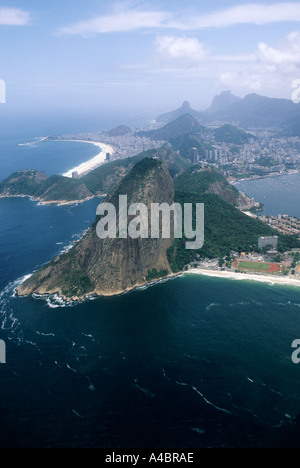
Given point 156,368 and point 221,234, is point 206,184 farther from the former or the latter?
point 156,368

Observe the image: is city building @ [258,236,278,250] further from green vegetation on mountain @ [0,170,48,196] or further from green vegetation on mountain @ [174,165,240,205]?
green vegetation on mountain @ [0,170,48,196]

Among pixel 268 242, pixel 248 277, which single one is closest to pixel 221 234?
pixel 268 242

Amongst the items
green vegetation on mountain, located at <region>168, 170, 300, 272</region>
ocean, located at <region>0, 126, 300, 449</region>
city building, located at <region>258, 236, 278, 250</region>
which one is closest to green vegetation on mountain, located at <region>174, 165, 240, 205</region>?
green vegetation on mountain, located at <region>168, 170, 300, 272</region>

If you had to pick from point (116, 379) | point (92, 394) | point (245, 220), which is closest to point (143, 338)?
point (116, 379)

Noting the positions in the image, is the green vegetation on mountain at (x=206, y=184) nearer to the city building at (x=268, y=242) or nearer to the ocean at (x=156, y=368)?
the city building at (x=268, y=242)

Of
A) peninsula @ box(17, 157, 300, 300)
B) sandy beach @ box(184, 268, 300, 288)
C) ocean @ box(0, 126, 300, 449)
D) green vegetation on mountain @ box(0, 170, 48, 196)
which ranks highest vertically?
green vegetation on mountain @ box(0, 170, 48, 196)
